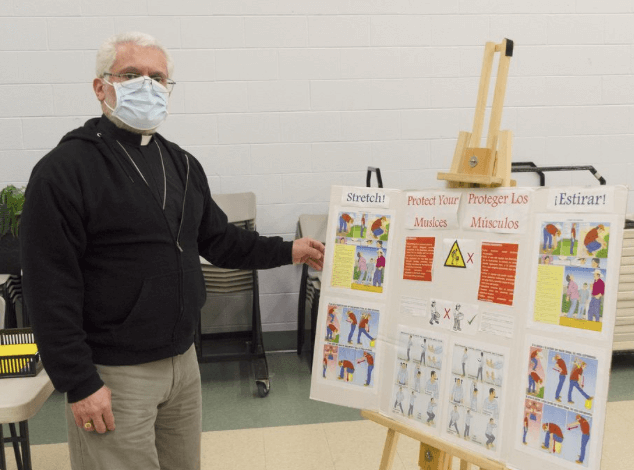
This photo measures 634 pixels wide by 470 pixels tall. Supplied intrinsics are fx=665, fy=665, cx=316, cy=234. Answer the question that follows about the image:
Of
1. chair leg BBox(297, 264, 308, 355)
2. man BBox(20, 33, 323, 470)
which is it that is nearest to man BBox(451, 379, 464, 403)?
man BBox(20, 33, 323, 470)

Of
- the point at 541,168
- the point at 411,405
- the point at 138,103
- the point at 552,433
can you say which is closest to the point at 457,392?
the point at 411,405

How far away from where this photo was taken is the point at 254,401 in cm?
348

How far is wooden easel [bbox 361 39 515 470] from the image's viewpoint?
172 centimetres

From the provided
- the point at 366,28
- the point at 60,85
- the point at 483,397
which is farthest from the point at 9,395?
the point at 366,28

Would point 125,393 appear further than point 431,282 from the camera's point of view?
No

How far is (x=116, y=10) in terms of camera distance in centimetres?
393

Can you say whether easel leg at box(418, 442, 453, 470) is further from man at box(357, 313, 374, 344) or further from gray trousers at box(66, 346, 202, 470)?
gray trousers at box(66, 346, 202, 470)

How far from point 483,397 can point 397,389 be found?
28cm

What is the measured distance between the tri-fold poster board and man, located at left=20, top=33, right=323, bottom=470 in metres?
0.48

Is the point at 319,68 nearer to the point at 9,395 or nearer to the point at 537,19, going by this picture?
the point at 537,19

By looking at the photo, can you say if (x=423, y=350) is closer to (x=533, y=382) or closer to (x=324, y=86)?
(x=533, y=382)

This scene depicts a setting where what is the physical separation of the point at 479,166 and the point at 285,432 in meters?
1.80

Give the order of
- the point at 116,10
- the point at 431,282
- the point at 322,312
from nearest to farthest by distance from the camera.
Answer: the point at 431,282 < the point at 322,312 < the point at 116,10

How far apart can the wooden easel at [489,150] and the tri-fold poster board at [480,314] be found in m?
0.04
